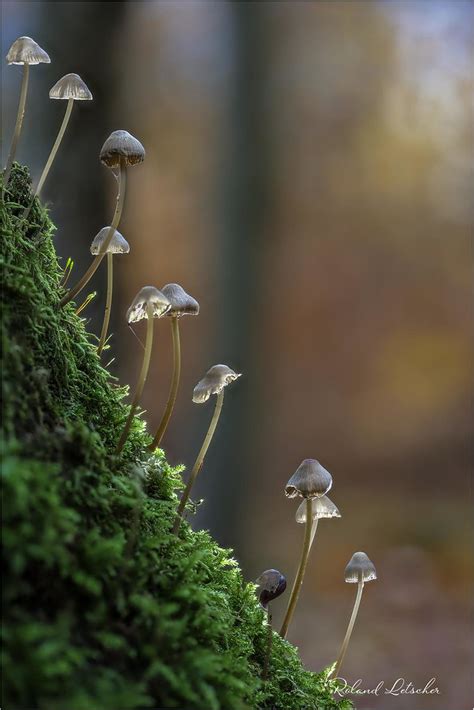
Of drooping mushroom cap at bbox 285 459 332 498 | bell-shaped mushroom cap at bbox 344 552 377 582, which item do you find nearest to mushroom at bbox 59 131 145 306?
drooping mushroom cap at bbox 285 459 332 498

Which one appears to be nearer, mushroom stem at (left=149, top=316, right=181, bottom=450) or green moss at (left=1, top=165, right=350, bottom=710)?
green moss at (left=1, top=165, right=350, bottom=710)

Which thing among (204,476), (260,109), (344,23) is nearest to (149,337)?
A: (204,476)

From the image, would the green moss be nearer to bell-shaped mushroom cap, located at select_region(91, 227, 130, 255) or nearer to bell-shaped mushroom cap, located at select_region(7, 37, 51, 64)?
bell-shaped mushroom cap, located at select_region(91, 227, 130, 255)

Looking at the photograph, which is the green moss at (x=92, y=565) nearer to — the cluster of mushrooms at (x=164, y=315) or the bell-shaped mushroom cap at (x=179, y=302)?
the cluster of mushrooms at (x=164, y=315)

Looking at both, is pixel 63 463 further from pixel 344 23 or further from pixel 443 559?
pixel 344 23

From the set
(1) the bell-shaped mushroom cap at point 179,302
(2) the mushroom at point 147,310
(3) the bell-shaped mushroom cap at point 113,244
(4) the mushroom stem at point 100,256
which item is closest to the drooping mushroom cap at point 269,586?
(2) the mushroom at point 147,310

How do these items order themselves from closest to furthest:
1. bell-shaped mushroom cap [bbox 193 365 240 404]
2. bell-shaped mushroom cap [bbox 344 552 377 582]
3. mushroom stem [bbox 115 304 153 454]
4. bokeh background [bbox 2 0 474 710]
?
mushroom stem [bbox 115 304 153 454]
bell-shaped mushroom cap [bbox 193 365 240 404]
bell-shaped mushroom cap [bbox 344 552 377 582]
bokeh background [bbox 2 0 474 710]
